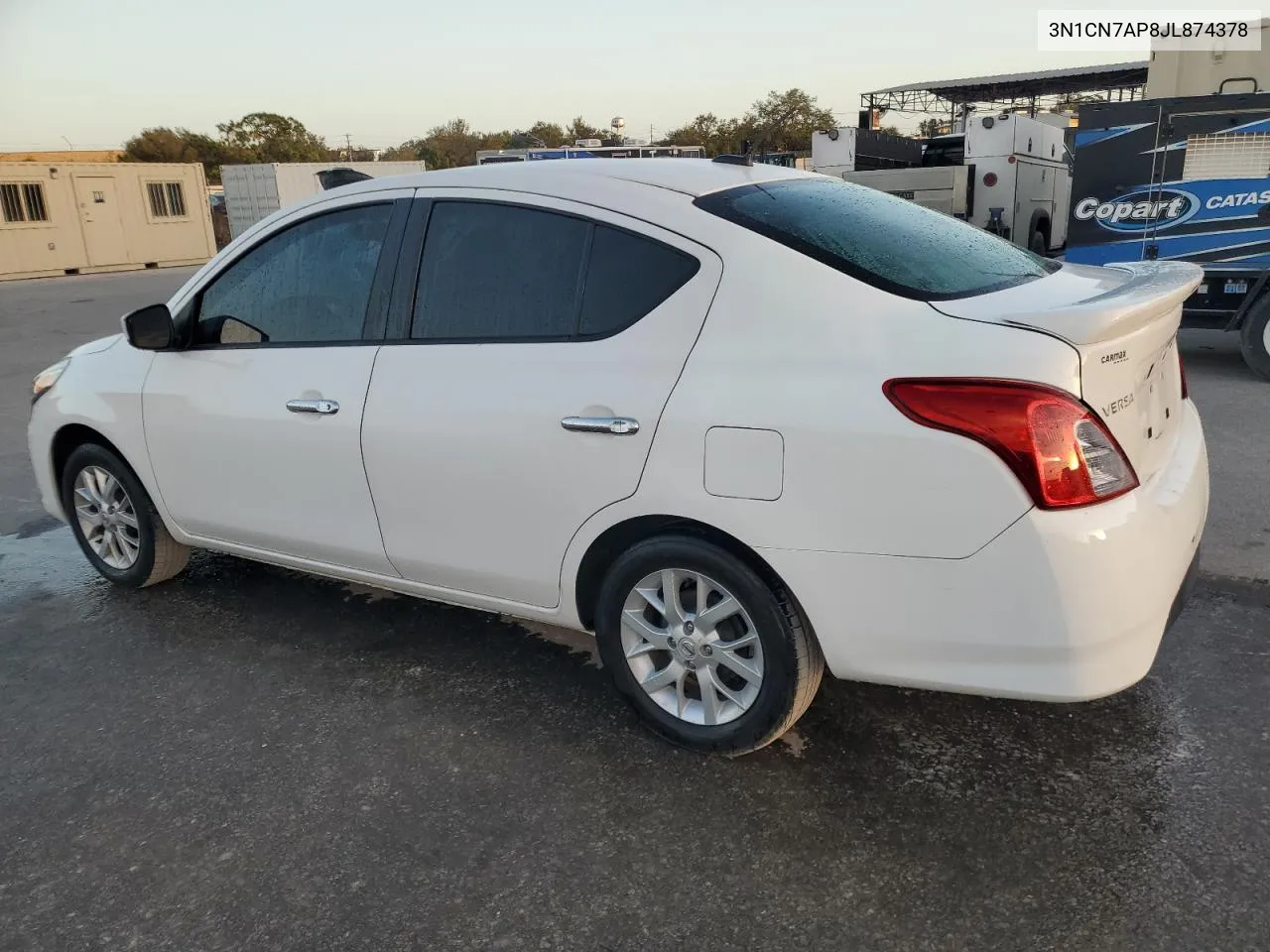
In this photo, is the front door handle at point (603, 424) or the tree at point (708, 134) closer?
the front door handle at point (603, 424)

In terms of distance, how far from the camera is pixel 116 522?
4.48m

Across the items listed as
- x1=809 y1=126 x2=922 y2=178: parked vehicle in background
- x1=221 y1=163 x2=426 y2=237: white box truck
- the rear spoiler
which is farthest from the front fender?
x1=221 y1=163 x2=426 y2=237: white box truck

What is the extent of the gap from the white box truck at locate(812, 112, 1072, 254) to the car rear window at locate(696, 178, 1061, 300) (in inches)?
418

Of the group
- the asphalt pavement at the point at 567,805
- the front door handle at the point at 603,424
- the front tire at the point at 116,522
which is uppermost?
the front door handle at the point at 603,424

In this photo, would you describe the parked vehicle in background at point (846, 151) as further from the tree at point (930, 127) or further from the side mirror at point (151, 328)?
the tree at point (930, 127)

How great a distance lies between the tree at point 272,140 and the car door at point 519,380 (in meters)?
64.6

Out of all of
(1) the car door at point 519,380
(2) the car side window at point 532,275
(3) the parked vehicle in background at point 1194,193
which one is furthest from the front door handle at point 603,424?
(3) the parked vehicle in background at point 1194,193

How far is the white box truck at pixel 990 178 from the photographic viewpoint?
14.0 meters

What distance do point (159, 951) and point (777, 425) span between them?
6.28 ft

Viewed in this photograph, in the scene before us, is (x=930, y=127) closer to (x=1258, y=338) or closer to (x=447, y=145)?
(x=447, y=145)

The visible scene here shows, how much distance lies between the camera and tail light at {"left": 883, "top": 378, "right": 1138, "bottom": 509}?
2293 millimetres

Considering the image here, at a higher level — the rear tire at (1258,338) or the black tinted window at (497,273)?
the black tinted window at (497,273)

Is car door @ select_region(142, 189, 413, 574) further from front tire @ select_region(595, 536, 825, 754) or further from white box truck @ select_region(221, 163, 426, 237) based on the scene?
white box truck @ select_region(221, 163, 426, 237)

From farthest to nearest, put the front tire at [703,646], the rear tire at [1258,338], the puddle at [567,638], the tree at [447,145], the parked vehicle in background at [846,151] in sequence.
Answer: the tree at [447,145], the parked vehicle in background at [846,151], the rear tire at [1258,338], the puddle at [567,638], the front tire at [703,646]
